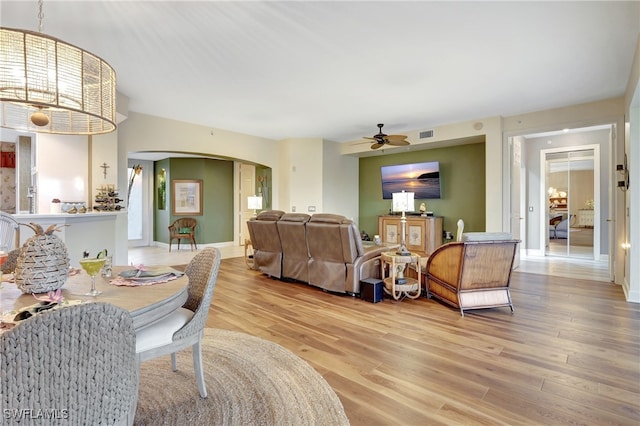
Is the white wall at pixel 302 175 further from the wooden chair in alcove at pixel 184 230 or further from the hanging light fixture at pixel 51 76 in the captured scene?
the hanging light fixture at pixel 51 76

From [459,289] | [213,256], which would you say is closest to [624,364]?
[459,289]

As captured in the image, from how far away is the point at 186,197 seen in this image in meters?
8.99

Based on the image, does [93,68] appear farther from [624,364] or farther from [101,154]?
[624,364]

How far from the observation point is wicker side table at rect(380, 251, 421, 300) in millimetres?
3873

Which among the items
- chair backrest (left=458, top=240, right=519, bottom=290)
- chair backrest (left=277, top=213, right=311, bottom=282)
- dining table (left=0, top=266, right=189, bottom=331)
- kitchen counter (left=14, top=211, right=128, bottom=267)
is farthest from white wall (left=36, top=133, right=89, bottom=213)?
chair backrest (left=458, top=240, right=519, bottom=290)

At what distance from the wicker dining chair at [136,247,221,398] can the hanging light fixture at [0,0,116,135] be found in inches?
40.6

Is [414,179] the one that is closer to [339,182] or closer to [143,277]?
[339,182]

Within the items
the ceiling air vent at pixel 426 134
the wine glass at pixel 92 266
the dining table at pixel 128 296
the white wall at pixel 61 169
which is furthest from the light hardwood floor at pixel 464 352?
the ceiling air vent at pixel 426 134

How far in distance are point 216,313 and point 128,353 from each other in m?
2.69

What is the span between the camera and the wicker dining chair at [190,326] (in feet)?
5.39

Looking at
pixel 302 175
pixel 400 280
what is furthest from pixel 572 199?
pixel 302 175

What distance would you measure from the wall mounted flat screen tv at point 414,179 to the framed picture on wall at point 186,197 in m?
5.26

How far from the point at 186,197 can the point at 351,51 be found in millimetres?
7195

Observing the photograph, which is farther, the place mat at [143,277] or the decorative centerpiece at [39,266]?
the place mat at [143,277]
